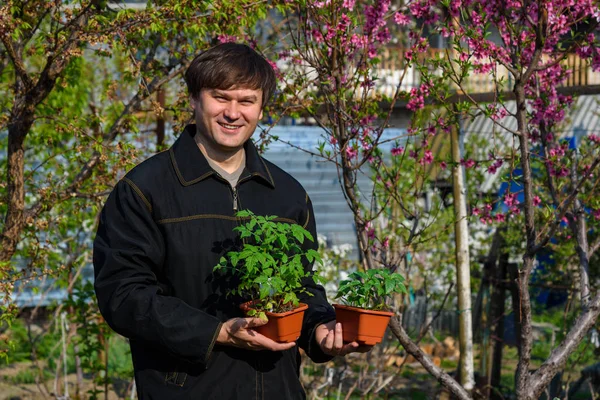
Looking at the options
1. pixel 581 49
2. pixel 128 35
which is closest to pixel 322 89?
pixel 128 35

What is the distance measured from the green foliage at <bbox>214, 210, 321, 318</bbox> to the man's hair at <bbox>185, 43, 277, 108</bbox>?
0.41m

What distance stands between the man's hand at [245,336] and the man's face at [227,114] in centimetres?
57

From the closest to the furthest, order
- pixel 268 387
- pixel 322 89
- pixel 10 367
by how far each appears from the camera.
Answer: pixel 268 387 → pixel 322 89 → pixel 10 367

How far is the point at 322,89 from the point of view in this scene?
4.41m

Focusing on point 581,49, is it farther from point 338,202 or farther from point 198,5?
point 338,202

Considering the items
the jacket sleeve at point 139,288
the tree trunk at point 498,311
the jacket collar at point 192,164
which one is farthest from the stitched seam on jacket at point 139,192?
the tree trunk at point 498,311

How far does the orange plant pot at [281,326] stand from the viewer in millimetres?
2553

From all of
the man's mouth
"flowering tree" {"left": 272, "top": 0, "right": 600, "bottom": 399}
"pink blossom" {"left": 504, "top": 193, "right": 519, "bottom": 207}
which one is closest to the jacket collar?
the man's mouth

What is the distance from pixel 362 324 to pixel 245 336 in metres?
0.36

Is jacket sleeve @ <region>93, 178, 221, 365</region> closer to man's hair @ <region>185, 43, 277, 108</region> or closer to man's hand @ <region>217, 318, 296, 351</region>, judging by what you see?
man's hand @ <region>217, 318, 296, 351</region>

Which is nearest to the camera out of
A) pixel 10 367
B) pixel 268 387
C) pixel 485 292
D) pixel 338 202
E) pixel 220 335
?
pixel 220 335

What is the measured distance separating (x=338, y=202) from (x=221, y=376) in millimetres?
8465

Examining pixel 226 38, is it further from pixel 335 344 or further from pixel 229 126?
pixel 335 344

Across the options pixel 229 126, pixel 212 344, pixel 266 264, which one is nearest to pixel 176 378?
pixel 212 344
